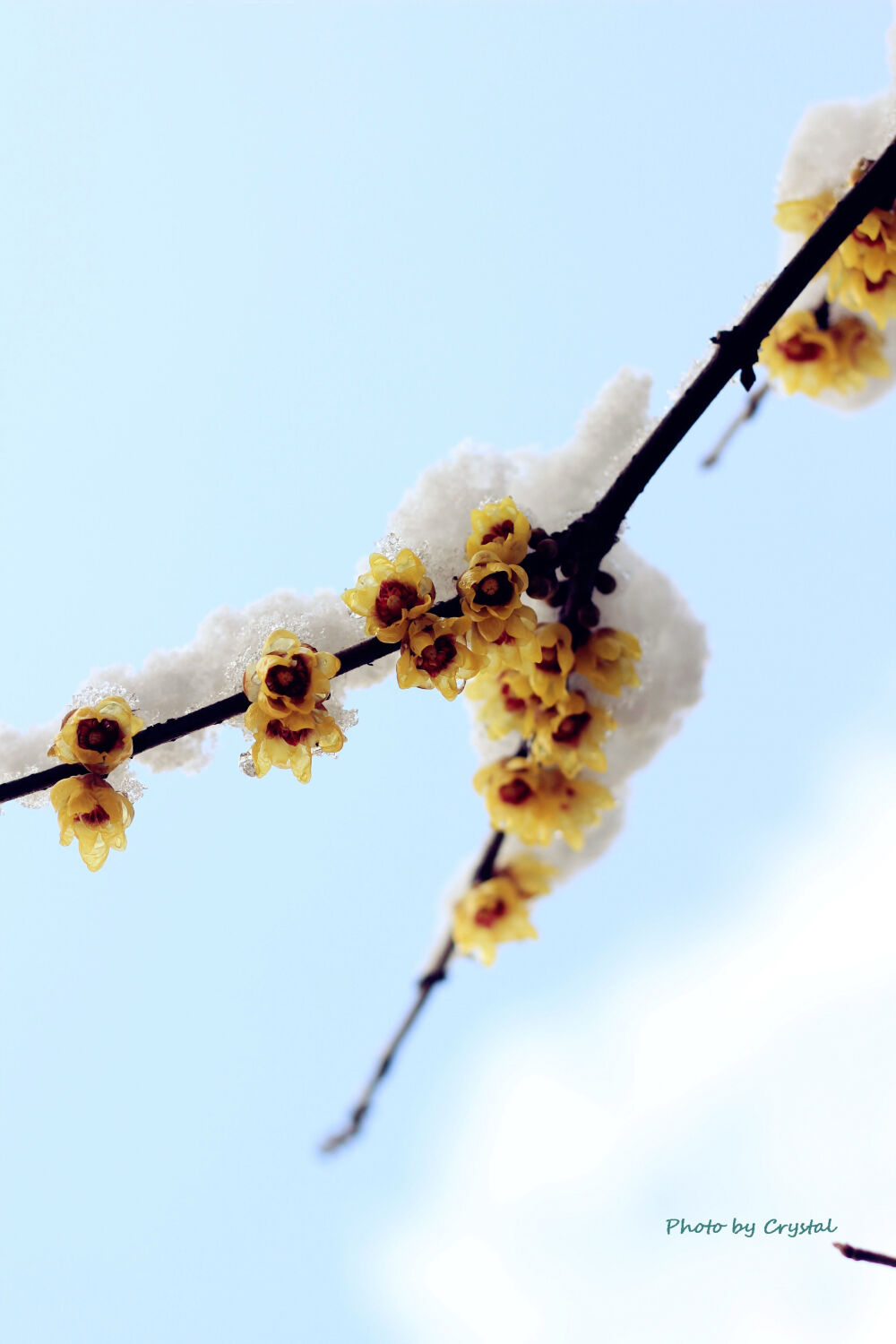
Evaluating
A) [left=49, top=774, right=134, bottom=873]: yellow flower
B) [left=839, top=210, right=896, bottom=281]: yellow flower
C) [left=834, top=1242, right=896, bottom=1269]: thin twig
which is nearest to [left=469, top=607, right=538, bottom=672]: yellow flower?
[left=49, top=774, right=134, bottom=873]: yellow flower

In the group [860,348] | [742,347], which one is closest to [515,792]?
[742,347]

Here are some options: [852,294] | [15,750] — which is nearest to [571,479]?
[852,294]

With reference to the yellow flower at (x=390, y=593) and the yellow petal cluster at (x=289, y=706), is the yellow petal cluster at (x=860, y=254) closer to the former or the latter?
the yellow flower at (x=390, y=593)

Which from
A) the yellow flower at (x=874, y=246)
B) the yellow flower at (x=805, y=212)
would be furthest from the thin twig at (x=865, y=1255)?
the yellow flower at (x=805, y=212)

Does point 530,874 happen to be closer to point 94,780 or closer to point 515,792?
point 515,792

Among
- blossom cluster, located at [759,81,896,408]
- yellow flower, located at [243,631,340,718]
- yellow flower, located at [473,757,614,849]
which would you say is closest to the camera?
yellow flower, located at [243,631,340,718]

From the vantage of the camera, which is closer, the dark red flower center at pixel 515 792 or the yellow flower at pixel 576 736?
the yellow flower at pixel 576 736

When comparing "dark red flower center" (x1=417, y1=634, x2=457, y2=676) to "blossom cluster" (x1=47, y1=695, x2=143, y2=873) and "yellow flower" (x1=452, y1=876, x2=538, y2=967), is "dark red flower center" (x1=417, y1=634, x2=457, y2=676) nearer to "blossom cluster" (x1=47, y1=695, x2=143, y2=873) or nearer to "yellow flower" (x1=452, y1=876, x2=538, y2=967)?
"blossom cluster" (x1=47, y1=695, x2=143, y2=873)
